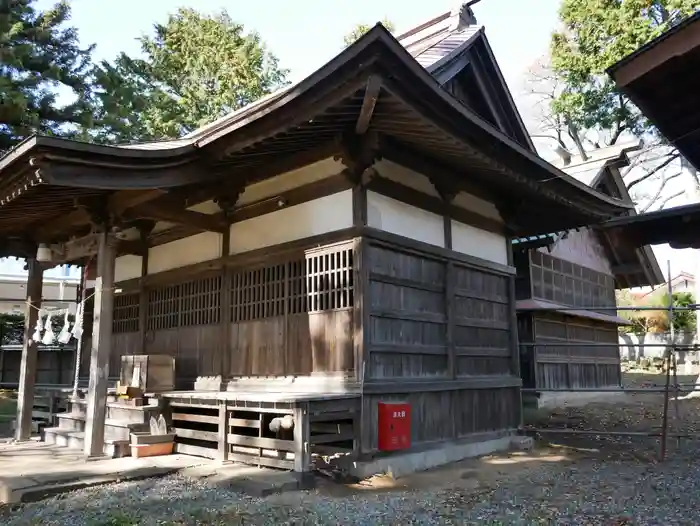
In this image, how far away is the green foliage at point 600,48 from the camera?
18125 mm

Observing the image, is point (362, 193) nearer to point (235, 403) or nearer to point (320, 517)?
point (235, 403)

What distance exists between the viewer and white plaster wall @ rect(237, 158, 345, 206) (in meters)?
7.03

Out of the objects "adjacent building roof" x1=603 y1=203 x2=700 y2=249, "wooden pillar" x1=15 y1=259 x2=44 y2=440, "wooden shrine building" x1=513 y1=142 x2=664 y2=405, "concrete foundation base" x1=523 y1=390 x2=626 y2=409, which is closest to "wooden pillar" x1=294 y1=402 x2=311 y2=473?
"adjacent building roof" x1=603 y1=203 x2=700 y2=249

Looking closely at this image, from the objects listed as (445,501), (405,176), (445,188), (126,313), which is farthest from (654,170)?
(445,501)

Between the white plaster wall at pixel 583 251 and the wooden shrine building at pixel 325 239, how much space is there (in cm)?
525

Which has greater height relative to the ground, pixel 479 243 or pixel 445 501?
pixel 479 243

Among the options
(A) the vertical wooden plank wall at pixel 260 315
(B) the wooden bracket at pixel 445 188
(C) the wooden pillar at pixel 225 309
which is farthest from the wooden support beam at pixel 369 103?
(C) the wooden pillar at pixel 225 309

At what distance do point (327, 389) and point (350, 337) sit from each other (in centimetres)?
64

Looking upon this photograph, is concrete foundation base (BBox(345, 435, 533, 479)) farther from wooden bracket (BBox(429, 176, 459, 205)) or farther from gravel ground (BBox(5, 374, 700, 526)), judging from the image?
wooden bracket (BBox(429, 176, 459, 205))

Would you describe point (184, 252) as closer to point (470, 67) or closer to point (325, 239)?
point (325, 239)

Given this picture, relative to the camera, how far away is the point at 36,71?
14.5 m

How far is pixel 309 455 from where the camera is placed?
5801 millimetres

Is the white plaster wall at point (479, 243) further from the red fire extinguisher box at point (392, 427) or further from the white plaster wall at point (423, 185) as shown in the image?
the red fire extinguisher box at point (392, 427)

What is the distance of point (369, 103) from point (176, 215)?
299cm
